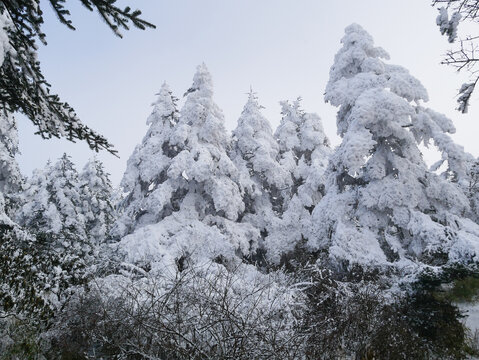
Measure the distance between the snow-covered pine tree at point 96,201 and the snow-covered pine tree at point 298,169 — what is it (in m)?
13.1

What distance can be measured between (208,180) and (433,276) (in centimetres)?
1075

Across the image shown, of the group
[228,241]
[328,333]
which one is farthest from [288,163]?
[328,333]

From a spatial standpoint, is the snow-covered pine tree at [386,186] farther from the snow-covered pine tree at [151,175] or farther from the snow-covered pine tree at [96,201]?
the snow-covered pine tree at [96,201]

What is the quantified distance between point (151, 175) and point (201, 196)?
2802 millimetres

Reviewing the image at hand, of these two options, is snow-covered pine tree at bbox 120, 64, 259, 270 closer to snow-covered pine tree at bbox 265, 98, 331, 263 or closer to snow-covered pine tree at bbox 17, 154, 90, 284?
snow-covered pine tree at bbox 265, 98, 331, 263

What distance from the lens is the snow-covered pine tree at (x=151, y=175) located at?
1706cm

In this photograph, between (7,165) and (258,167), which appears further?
(258,167)

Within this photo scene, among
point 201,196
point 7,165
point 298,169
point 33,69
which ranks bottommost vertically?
point 33,69

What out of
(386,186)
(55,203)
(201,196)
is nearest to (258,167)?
(201,196)

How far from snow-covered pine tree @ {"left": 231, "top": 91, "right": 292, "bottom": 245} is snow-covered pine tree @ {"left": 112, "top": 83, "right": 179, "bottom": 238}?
402 centimetres

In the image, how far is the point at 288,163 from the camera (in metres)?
22.1

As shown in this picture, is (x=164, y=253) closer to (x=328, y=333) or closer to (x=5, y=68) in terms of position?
(x=328, y=333)

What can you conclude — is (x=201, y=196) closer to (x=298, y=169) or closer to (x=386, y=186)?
(x=298, y=169)

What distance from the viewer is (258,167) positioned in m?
19.7
